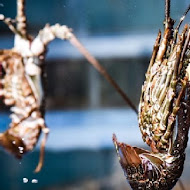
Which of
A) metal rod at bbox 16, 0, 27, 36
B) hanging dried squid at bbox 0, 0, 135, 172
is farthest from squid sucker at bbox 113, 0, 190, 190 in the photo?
metal rod at bbox 16, 0, 27, 36

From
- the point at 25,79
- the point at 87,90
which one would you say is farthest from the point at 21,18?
the point at 87,90

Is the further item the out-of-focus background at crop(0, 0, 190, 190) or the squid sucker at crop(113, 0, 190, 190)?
the out-of-focus background at crop(0, 0, 190, 190)

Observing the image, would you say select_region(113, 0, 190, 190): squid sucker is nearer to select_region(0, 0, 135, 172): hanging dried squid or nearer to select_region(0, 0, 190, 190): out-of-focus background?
select_region(0, 0, 190, 190): out-of-focus background

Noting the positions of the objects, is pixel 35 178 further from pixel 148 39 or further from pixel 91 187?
pixel 148 39

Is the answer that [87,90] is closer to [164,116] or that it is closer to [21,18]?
[21,18]

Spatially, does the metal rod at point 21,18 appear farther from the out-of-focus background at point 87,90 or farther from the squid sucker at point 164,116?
the squid sucker at point 164,116

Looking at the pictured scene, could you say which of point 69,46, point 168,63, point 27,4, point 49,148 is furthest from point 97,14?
point 168,63
